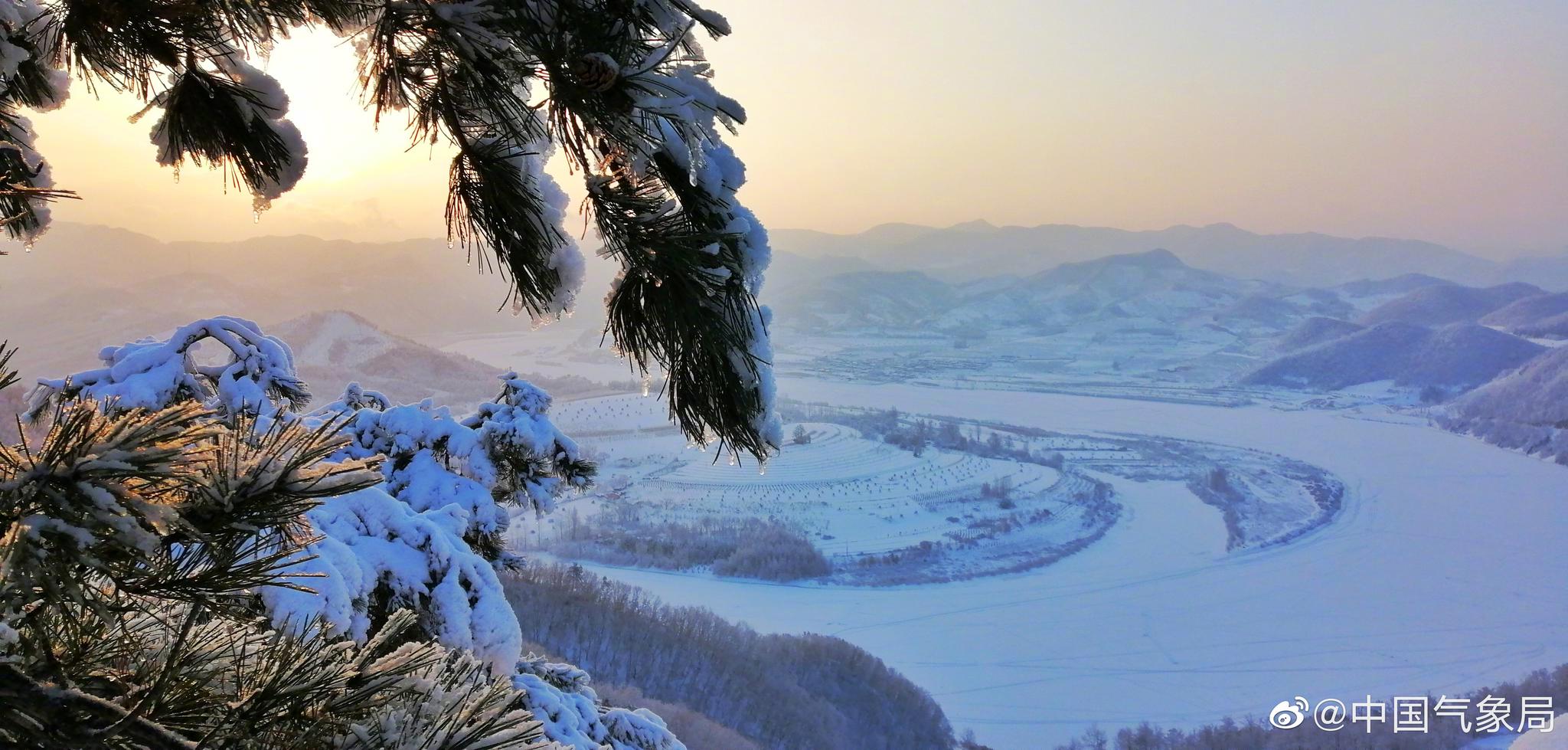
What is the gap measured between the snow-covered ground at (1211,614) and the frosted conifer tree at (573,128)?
1243 cm

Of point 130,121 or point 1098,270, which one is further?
point 1098,270

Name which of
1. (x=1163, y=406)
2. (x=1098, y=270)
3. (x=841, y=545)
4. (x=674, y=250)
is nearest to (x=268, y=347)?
(x=674, y=250)

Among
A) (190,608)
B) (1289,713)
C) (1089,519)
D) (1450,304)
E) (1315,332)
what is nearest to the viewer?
(190,608)

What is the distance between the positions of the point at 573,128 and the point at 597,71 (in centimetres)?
8

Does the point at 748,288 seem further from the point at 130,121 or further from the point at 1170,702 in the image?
the point at 1170,702

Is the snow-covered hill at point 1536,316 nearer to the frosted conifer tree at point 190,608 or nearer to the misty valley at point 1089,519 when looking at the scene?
the misty valley at point 1089,519

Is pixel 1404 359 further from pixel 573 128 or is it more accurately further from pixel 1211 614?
pixel 573 128

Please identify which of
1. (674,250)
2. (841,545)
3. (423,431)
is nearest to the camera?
(674,250)

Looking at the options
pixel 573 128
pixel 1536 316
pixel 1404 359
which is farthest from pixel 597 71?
pixel 1536 316

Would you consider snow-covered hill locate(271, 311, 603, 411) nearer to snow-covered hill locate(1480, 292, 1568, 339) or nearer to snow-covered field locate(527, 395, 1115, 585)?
snow-covered field locate(527, 395, 1115, 585)

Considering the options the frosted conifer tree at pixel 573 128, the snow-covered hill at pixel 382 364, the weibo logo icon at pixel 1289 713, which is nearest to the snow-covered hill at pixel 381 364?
the snow-covered hill at pixel 382 364

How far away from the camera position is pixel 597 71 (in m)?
0.81

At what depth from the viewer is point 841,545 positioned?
62.3 ft

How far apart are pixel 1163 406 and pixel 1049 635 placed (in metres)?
24.0
